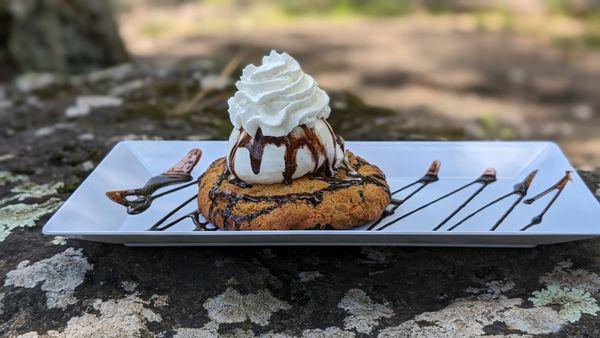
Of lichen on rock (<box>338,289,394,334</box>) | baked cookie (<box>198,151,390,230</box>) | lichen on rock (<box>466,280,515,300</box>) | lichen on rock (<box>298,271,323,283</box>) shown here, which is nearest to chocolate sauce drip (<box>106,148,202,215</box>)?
baked cookie (<box>198,151,390,230</box>)

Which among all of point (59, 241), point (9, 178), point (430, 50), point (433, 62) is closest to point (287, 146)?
point (59, 241)

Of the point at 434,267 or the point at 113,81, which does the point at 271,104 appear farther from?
the point at 113,81

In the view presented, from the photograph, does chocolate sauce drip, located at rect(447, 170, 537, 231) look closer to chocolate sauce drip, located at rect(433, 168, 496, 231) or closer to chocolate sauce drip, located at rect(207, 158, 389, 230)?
chocolate sauce drip, located at rect(433, 168, 496, 231)

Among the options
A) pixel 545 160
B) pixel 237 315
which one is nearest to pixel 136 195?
pixel 237 315

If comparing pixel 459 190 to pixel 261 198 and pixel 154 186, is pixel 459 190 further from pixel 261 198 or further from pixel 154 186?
pixel 154 186

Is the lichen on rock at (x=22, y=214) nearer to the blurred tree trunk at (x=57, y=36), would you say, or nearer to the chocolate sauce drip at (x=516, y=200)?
the chocolate sauce drip at (x=516, y=200)

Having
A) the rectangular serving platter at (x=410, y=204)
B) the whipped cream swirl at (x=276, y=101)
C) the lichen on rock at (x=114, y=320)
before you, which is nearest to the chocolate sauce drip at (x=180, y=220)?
the rectangular serving platter at (x=410, y=204)
